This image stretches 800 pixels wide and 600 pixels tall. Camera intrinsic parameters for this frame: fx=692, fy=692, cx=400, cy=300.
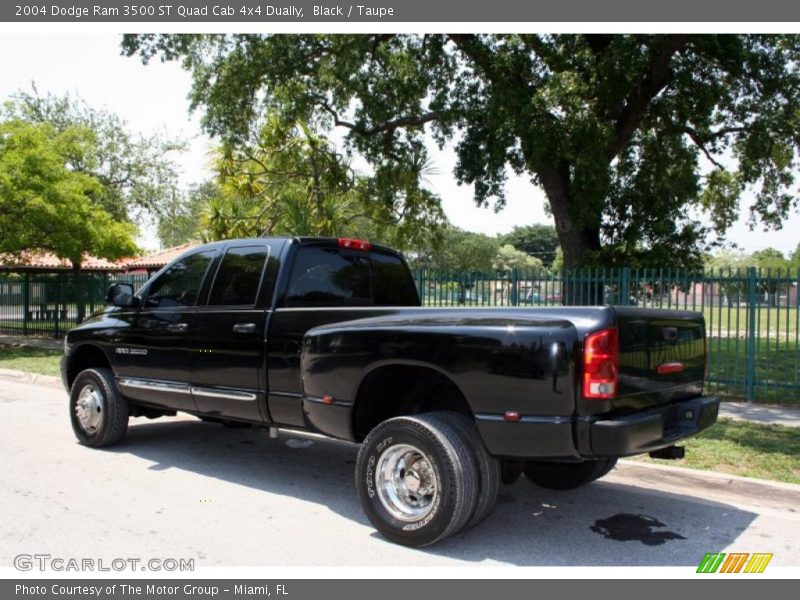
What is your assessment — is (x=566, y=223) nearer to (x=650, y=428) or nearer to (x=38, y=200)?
(x=38, y=200)

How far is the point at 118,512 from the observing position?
4867mm

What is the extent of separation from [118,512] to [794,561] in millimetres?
4401

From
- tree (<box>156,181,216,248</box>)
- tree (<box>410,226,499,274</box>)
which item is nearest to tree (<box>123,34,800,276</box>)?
tree (<box>156,181,216,248</box>)

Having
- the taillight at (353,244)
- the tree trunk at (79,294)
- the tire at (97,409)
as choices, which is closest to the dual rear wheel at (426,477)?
the taillight at (353,244)

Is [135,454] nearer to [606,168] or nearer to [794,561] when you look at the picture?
[794,561]

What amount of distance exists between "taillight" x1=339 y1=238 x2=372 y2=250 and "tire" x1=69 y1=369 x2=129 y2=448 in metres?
2.66

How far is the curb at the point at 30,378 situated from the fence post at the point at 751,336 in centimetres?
1053

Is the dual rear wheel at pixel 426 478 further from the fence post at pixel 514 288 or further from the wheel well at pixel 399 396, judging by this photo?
the fence post at pixel 514 288

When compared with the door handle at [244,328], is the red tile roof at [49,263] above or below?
above

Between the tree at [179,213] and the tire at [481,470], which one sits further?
the tree at [179,213]

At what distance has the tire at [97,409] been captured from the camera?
6.58m

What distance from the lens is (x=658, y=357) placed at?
14.0 feet

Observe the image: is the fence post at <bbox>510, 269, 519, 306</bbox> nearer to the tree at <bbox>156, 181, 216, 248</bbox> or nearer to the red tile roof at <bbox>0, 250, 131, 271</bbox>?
the red tile roof at <bbox>0, 250, 131, 271</bbox>

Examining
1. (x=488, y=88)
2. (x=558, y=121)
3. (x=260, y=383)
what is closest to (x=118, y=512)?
(x=260, y=383)
